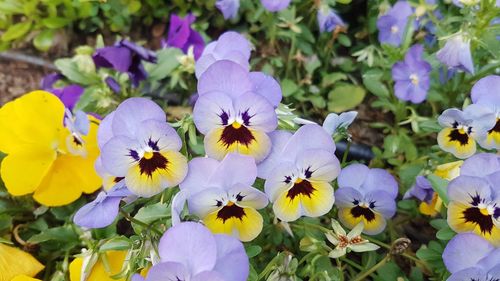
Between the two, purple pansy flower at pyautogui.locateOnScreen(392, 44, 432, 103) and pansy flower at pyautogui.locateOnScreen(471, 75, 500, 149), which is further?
purple pansy flower at pyautogui.locateOnScreen(392, 44, 432, 103)

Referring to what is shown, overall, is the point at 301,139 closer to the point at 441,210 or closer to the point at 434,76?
the point at 441,210

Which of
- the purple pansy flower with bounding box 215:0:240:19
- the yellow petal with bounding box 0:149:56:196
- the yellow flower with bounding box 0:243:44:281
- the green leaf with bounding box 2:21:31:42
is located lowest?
the yellow flower with bounding box 0:243:44:281

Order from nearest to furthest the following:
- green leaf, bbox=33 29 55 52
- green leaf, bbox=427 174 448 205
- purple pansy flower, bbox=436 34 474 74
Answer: green leaf, bbox=427 174 448 205
purple pansy flower, bbox=436 34 474 74
green leaf, bbox=33 29 55 52

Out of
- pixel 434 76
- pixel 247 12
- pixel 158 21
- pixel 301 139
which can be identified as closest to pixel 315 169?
pixel 301 139

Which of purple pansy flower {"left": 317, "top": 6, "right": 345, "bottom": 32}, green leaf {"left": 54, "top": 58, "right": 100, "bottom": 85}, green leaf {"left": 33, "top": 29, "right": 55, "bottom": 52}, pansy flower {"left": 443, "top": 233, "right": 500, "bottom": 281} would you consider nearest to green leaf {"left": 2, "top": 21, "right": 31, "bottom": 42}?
green leaf {"left": 33, "top": 29, "right": 55, "bottom": 52}

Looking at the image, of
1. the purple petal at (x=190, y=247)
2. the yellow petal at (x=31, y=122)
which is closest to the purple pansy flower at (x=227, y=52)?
the purple petal at (x=190, y=247)

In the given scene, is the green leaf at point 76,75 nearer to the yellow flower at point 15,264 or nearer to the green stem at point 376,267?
the yellow flower at point 15,264

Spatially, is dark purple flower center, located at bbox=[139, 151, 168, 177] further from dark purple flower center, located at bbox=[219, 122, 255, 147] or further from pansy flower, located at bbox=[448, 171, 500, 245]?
pansy flower, located at bbox=[448, 171, 500, 245]
